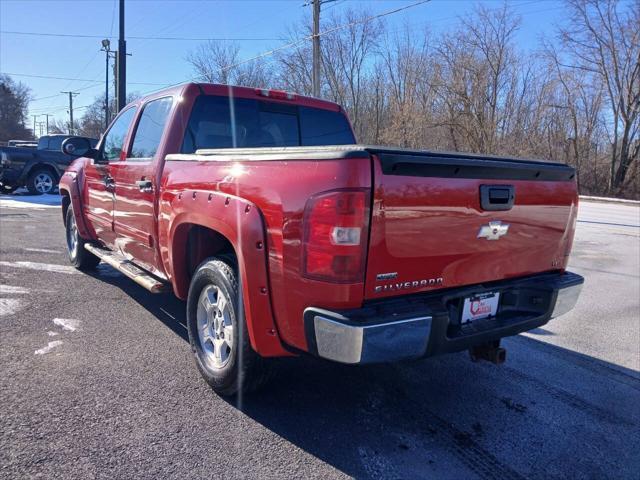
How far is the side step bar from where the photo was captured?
3.97 meters

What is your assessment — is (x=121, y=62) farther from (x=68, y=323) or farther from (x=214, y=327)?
(x=214, y=327)

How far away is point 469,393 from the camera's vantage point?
3447 millimetres

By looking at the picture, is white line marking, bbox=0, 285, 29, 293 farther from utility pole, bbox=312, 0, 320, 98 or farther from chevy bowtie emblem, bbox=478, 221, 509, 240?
utility pole, bbox=312, 0, 320, 98

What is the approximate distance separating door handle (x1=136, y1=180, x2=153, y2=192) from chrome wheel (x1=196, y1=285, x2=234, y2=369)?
110cm

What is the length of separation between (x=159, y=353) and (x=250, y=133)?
2.00 metres

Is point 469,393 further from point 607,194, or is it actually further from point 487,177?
point 607,194

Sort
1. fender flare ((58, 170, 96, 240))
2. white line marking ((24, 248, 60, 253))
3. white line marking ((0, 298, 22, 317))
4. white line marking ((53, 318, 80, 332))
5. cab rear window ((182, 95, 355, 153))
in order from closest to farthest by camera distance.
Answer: cab rear window ((182, 95, 355, 153))
white line marking ((53, 318, 80, 332))
white line marking ((0, 298, 22, 317))
fender flare ((58, 170, 96, 240))
white line marking ((24, 248, 60, 253))

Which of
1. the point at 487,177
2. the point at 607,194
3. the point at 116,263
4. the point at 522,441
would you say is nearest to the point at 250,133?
the point at 116,263

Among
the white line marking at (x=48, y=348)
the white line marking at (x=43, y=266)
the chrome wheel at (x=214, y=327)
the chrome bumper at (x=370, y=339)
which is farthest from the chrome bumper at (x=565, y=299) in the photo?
the white line marking at (x=43, y=266)

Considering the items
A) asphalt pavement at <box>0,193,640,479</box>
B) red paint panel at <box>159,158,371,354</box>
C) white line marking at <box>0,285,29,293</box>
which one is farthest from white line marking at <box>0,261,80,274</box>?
red paint panel at <box>159,158,371,354</box>

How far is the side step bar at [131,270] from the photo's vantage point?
3971mm

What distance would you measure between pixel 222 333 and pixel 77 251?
3977mm

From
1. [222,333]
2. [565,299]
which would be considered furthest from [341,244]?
[565,299]

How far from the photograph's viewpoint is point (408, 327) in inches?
94.4
